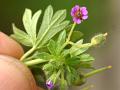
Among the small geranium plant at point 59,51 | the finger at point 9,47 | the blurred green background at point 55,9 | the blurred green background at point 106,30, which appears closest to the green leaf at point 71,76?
Answer: the small geranium plant at point 59,51

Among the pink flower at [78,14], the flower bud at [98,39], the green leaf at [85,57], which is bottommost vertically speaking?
the green leaf at [85,57]

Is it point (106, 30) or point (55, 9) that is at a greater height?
point (55, 9)

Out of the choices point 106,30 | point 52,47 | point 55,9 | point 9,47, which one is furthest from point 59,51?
point 106,30

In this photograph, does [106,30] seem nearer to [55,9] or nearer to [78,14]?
[55,9]

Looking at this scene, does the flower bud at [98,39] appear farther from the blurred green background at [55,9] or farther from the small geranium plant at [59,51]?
the blurred green background at [55,9]

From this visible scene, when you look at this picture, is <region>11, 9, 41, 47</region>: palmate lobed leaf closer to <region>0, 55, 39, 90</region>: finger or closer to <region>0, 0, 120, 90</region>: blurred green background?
<region>0, 55, 39, 90</region>: finger

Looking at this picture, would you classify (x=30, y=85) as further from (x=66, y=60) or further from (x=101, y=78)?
(x=101, y=78)
